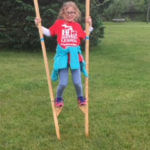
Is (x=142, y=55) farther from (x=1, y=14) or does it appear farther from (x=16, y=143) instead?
(x=16, y=143)

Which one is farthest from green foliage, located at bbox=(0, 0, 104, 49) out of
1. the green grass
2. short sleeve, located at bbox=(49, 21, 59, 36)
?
short sleeve, located at bbox=(49, 21, 59, 36)

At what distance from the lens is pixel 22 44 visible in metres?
15.2

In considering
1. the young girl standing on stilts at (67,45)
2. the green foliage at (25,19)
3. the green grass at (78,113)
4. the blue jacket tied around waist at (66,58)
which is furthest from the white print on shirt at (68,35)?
the green foliage at (25,19)

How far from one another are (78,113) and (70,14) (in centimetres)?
231

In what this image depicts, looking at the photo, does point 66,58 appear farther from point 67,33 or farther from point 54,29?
point 54,29

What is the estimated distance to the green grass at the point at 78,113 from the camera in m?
5.23

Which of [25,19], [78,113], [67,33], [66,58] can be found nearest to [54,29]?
[67,33]

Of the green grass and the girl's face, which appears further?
the green grass

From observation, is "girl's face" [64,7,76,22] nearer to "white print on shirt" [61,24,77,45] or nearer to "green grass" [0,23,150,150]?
"white print on shirt" [61,24,77,45]

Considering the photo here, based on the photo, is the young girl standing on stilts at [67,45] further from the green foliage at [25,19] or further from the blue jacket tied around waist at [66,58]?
the green foliage at [25,19]

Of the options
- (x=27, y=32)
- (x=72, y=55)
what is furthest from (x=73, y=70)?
(x=27, y=32)

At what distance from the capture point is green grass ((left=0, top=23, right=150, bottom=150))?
17.2 ft

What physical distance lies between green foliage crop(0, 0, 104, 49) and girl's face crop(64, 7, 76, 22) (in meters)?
8.68

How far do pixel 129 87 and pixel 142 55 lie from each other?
666 cm
